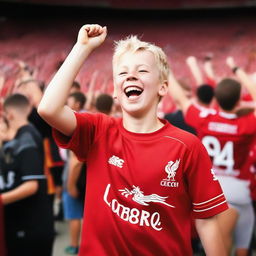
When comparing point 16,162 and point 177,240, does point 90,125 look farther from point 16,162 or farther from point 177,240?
point 16,162

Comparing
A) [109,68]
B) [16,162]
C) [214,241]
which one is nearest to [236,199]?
[16,162]

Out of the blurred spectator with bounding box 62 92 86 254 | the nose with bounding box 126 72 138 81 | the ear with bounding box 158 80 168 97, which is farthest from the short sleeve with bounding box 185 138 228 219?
the blurred spectator with bounding box 62 92 86 254

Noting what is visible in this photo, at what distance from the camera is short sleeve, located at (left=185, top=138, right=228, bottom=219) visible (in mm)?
2221

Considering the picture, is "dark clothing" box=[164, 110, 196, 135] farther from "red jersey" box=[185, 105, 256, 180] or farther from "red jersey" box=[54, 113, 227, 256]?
"red jersey" box=[54, 113, 227, 256]

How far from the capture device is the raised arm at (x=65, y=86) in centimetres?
208

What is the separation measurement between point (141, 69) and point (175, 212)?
652 millimetres

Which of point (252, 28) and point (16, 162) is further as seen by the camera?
point (252, 28)

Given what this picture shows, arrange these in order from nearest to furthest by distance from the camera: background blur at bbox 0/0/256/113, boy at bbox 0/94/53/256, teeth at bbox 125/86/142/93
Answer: teeth at bbox 125/86/142/93 → boy at bbox 0/94/53/256 → background blur at bbox 0/0/256/113

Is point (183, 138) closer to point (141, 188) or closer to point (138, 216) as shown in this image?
point (141, 188)

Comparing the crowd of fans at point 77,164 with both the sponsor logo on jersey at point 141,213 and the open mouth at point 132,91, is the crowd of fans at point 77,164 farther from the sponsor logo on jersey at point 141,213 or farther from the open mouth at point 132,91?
the open mouth at point 132,91

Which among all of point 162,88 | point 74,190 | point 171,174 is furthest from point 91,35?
point 74,190

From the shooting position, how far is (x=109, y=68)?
19.0m

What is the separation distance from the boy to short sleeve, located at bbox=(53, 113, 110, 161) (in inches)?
49.6

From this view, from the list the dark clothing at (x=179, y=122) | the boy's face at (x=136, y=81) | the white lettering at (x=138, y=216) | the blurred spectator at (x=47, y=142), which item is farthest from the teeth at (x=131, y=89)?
the blurred spectator at (x=47, y=142)
